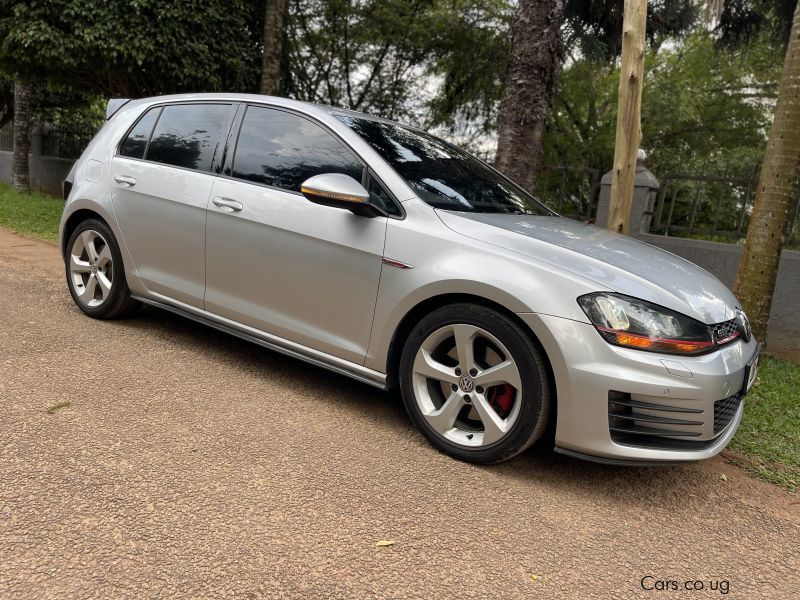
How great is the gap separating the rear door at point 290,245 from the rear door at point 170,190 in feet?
0.51

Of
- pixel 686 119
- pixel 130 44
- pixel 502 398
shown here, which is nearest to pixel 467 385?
pixel 502 398

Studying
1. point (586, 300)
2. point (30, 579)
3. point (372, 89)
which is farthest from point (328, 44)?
point (30, 579)

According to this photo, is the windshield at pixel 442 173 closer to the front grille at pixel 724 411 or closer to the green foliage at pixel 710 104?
the front grille at pixel 724 411

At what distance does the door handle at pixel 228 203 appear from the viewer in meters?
3.60

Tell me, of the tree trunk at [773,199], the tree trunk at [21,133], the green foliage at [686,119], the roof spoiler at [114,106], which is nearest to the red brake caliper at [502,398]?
the tree trunk at [773,199]

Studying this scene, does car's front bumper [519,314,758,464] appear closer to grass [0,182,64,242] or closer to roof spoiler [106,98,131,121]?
roof spoiler [106,98,131,121]

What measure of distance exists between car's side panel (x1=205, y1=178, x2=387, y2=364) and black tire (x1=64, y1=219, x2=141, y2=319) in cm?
93

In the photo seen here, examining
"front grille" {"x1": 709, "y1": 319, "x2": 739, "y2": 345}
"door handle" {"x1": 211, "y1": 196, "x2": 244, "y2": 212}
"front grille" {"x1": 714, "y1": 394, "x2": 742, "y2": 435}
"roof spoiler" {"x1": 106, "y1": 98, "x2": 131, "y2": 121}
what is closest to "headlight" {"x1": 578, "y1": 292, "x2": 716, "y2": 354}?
"front grille" {"x1": 709, "y1": 319, "x2": 739, "y2": 345}

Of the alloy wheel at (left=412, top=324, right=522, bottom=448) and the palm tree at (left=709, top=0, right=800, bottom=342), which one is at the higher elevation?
the palm tree at (left=709, top=0, right=800, bottom=342)

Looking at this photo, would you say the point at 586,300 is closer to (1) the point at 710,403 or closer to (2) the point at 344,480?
(1) the point at 710,403

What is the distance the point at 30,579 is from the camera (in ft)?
6.12

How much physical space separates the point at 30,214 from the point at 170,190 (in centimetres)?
815

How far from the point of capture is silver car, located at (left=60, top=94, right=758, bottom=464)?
260cm

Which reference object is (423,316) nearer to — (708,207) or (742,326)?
(742,326)
